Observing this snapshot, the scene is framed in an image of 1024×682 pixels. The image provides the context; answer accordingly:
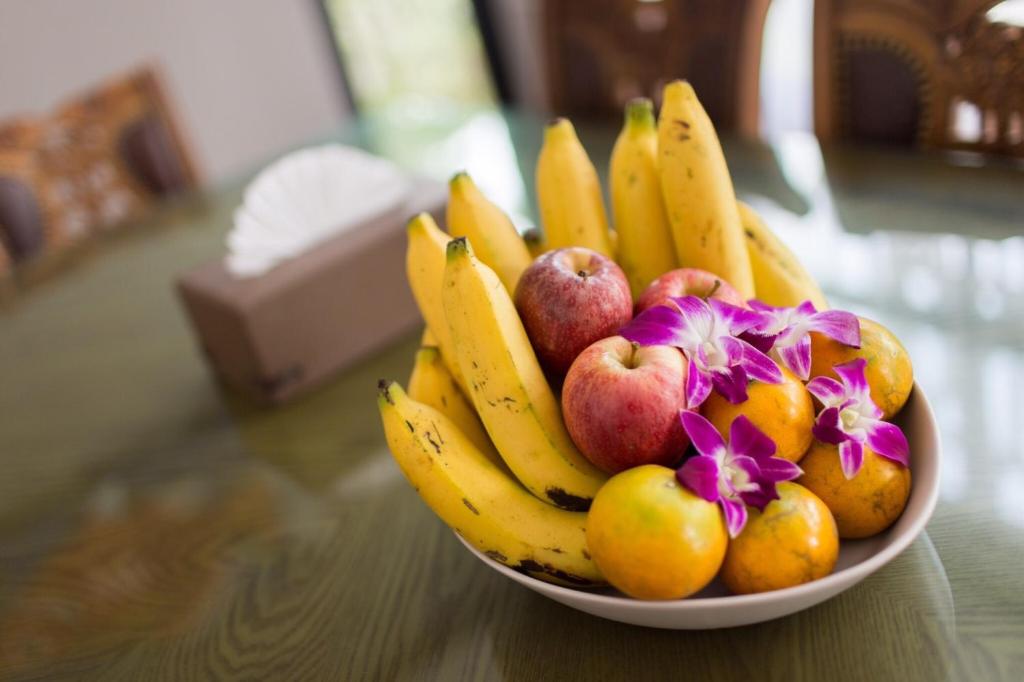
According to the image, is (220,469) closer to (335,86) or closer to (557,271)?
(557,271)

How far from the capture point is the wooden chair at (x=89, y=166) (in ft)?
5.25

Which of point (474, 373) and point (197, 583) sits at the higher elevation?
point (474, 373)

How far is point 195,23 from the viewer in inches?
107

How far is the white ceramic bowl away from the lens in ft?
1.51

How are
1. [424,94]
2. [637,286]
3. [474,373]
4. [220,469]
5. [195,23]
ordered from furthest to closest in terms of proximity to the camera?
[424,94] → [195,23] → [220,469] → [637,286] → [474,373]

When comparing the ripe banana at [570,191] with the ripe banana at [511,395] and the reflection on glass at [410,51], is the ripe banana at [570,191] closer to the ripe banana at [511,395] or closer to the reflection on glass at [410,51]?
the ripe banana at [511,395]

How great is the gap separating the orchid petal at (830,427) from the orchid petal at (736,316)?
0.07 metres

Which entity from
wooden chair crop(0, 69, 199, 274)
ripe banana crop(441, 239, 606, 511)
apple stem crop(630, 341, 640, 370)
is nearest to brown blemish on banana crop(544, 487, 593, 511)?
ripe banana crop(441, 239, 606, 511)

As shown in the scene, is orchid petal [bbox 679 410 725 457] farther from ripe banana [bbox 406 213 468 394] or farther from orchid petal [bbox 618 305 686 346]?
ripe banana [bbox 406 213 468 394]

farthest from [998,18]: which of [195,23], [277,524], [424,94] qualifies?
[195,23]

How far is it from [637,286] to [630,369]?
8.1 inches

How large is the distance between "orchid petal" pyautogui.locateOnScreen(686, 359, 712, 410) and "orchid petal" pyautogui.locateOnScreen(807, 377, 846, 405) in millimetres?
74

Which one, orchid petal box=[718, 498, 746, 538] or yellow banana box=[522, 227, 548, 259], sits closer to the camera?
orchid petal box=[718, 498, 746, 538]

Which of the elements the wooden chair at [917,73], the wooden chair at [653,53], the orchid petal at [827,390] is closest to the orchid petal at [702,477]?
the orchid petal at [827,390]
